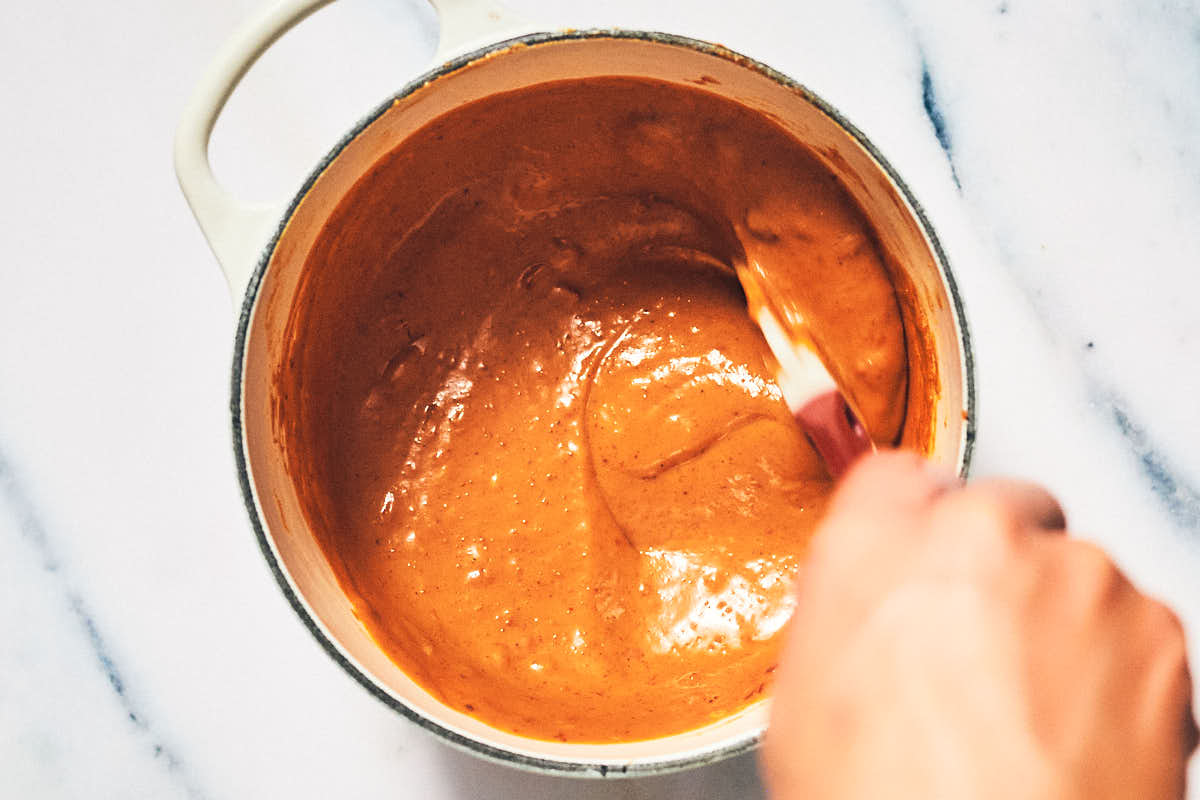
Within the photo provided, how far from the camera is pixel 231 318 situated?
0.81 m

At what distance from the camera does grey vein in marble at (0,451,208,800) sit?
815 mm

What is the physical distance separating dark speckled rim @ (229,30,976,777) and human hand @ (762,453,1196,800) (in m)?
0.10

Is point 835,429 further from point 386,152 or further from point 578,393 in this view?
point 386,152

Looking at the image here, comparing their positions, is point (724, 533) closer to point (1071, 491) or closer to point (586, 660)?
point (586, 660)

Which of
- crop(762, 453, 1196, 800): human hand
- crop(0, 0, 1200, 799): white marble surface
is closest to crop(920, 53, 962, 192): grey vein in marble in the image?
crop(0, 0, 1200, 799): white marble surface

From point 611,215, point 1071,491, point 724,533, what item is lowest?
point 1071,491

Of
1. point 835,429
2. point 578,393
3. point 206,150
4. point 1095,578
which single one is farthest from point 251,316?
point 1095,578

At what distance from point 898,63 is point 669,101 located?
0.20 meters

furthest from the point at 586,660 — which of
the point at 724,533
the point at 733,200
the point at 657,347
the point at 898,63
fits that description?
the point at 898,63

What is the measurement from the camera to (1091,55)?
0.80 m

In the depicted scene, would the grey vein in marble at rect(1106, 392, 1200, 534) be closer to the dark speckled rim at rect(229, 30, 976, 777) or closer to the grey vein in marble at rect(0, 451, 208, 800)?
the dark speckled rim at rect(229, 30, 976, 777)

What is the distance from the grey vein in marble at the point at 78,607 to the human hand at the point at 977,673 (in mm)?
534

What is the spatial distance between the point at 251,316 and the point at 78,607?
0.35m

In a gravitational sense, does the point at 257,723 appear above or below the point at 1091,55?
below
